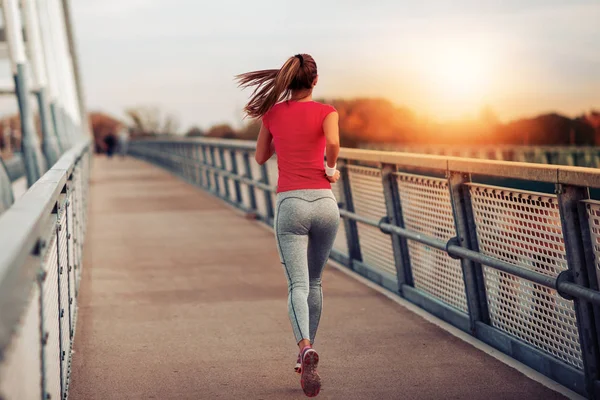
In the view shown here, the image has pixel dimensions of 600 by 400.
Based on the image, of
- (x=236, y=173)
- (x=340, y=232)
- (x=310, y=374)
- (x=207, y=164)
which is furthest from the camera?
(x=207, y=164)

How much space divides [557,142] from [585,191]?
94.2 m

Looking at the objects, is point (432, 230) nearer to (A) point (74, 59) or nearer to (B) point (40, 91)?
(B) point (40, 91)

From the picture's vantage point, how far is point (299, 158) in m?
5.29

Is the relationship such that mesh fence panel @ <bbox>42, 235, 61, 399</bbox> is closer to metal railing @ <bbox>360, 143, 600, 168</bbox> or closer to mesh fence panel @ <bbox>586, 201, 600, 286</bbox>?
mesh fence panel @ <bbox>586, 201, 600, 286</bbox>

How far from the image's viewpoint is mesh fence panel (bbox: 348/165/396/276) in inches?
349

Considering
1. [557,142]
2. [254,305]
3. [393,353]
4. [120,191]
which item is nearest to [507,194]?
[393,353]

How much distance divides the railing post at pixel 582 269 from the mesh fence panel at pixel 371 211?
138 inches

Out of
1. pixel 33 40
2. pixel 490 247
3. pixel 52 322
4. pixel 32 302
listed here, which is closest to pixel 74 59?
pixel 33 40

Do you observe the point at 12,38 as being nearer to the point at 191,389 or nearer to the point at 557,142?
the point at 191,389

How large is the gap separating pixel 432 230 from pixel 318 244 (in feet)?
7.20

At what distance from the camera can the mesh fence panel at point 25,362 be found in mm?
2511

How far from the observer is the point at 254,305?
8.34 meters

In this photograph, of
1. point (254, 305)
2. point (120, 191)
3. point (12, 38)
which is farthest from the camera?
point (120, 191)

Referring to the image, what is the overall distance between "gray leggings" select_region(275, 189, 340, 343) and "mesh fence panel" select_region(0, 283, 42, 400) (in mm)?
1916
